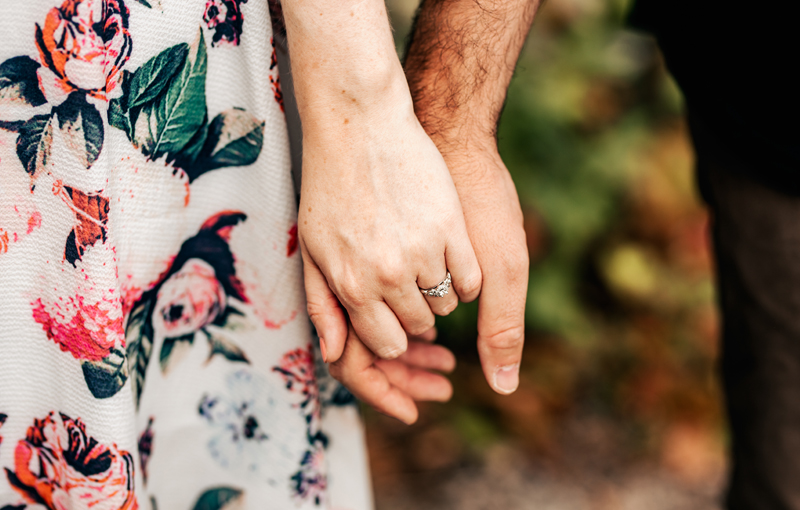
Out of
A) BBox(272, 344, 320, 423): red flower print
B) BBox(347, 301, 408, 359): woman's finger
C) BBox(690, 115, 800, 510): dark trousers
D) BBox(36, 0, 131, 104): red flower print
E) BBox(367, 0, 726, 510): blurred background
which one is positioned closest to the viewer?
BBox(36, 0, 131, 104): red flower print

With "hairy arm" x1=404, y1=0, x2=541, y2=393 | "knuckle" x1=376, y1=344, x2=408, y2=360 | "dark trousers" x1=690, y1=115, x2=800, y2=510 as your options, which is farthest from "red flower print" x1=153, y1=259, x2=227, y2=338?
"dark trousers" x1=690, y1=115, x2=800, y2=510

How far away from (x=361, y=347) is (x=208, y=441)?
261 millimetres

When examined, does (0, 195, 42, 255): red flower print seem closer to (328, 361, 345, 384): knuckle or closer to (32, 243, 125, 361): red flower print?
(32, 243, 125, 361): red flower print

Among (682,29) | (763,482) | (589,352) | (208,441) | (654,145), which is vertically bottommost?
(589,352)

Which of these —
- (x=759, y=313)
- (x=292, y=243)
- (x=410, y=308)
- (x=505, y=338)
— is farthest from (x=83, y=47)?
(x=759, y=313)

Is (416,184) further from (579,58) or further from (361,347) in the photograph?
(579,58)

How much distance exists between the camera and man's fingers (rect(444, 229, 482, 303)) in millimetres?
543

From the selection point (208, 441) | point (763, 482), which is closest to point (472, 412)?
point (763, 482)

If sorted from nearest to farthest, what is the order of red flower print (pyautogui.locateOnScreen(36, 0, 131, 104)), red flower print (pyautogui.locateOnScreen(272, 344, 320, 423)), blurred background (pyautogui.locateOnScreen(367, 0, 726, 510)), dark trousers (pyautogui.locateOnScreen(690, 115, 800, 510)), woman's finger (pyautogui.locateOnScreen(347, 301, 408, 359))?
→ 1. red flower print (pyautogui.locateOnScreen(36, 0, 131, 104))
2. woman's finger (pyautogui.locateOnScreen(347, 301, 408, 359))
3. red flower print (pyautogui.locateOnScreen(272, 344, 320, 423))
4. dark trousers (pyautogui.locateOnScreen(690, 115, 800, 510))
5. blurred background (pyautogui.locateOnScreen(367, 0, 726, 510))

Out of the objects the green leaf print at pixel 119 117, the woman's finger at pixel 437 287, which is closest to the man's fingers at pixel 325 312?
the woman's finger at pixel 437 287

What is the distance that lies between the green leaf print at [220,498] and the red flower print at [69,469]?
161 mm

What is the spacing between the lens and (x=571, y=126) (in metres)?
1.42

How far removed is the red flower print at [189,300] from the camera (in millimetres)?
620

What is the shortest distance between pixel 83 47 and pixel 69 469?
42 centimetres
